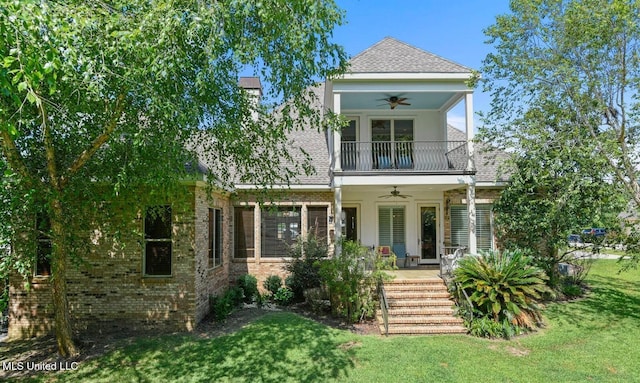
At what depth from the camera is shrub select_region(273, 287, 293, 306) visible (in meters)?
11.5

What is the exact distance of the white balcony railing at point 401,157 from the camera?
13.3 meters

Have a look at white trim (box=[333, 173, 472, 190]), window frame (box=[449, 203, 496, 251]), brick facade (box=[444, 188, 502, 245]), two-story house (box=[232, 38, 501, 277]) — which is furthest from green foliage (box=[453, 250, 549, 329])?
brick facade (box=[444, 188, 502, 245])

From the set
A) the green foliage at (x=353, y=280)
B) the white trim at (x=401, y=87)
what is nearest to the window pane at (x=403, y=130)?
the white trim at (x=401, y=87)

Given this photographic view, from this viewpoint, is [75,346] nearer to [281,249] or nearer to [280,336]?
[280,336]

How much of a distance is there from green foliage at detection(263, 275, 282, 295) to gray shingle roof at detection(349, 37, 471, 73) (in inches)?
281

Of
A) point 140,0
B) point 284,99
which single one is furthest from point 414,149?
point 140,0

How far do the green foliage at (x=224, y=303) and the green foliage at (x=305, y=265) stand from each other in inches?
66.6

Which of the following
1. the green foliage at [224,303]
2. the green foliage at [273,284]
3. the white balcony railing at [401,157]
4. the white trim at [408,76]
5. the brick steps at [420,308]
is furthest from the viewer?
the white balcony railing at [401,157]

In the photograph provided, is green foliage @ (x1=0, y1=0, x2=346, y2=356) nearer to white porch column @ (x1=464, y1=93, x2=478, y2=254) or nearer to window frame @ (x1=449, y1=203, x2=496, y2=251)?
white porch column @ (x1=464, y1=93, x2=478, y2=254)

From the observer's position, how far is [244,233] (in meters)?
13.5

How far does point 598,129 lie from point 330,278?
833cm

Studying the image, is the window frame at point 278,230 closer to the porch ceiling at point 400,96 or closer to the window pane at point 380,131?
the window pane at point 380,131

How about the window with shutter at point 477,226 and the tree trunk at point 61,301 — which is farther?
the window with shutter at point 477,226

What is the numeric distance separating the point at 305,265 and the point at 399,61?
728cm
